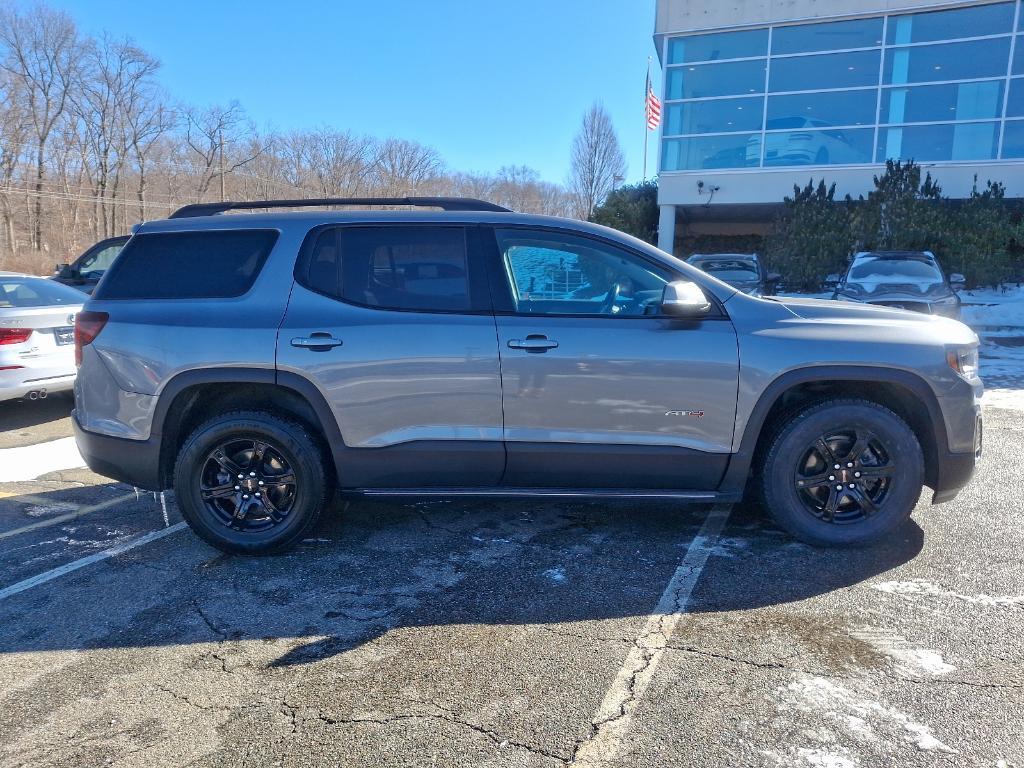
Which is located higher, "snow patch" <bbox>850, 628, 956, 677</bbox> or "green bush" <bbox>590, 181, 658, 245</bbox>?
"green bush" <bbox>590, 181, 658, 245</bbox>

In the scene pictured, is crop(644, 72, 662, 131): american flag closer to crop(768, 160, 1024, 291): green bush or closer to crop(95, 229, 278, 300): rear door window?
crop(768, 160, 1024, 291): green bush

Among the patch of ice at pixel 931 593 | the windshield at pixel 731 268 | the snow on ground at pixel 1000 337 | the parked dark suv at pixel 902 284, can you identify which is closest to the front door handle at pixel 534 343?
the patch of ice at pixel 931 593

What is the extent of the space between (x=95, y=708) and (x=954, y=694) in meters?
3.15

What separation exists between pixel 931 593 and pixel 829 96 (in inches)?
789

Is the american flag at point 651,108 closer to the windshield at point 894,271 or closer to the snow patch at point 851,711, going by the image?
the windshield at point 894,271

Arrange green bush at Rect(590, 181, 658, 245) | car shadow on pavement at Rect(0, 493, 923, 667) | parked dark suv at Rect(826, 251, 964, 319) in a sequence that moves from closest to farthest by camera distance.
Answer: car shadow on pavement at Rect(0, 493, 923, 667), parked dark suv at Rect(826, 251, 964, 319), green bush at Rect(590, 181, 658, 245)

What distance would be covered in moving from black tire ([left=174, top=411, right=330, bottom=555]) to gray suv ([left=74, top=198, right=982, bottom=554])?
12 millimetres

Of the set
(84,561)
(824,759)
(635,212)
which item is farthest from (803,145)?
(84,561)

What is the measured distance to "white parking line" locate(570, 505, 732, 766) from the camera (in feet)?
7.39

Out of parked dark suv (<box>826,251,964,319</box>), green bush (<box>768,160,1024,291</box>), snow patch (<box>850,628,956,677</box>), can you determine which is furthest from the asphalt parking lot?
green bush (<box>768,160,1024,291</box>)

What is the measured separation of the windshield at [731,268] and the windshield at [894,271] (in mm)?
1815

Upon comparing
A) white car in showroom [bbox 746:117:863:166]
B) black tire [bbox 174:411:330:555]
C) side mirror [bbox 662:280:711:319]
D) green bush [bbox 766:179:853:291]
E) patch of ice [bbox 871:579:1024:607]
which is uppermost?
white car in showroom [bbox 746:117:863:166]

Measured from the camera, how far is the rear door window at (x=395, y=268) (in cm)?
366

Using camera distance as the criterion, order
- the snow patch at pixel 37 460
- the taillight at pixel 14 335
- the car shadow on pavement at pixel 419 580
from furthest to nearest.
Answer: the taillight at pixel 14 335, the snow patch at pixel 37 460, the car shadow on pavement at pixel 419 580
